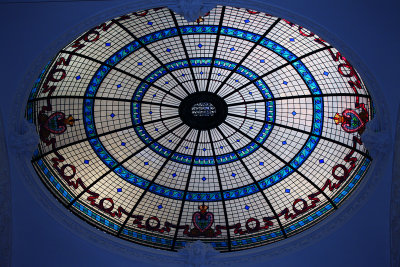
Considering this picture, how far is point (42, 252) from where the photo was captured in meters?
13.5

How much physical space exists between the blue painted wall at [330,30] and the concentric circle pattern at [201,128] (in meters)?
0.83

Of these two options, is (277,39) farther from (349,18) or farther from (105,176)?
(105,176)

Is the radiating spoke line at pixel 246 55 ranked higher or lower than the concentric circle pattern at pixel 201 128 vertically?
higher

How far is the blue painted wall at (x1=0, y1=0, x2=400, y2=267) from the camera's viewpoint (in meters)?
10.3

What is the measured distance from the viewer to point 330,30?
1058 cm

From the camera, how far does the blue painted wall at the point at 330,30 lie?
10.3m

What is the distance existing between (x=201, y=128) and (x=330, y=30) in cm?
563

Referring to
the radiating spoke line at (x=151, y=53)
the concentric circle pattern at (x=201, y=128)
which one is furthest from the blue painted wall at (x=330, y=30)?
the radiating spoke line at (x=151, y=53)

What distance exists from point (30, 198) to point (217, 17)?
7335 mm

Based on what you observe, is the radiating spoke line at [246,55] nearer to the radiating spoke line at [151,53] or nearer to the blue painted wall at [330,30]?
the radiating spoke line at [151,53]

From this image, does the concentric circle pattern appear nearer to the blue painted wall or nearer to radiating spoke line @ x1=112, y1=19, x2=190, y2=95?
radiating spoke line @ x1=112, y1=19, x2=190, y2=95

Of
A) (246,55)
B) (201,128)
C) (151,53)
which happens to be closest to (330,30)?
(246,55)

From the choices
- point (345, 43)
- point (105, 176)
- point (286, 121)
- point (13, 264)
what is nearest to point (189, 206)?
point (105, 176)

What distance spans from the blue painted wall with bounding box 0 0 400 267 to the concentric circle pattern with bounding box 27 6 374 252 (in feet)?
2.73
